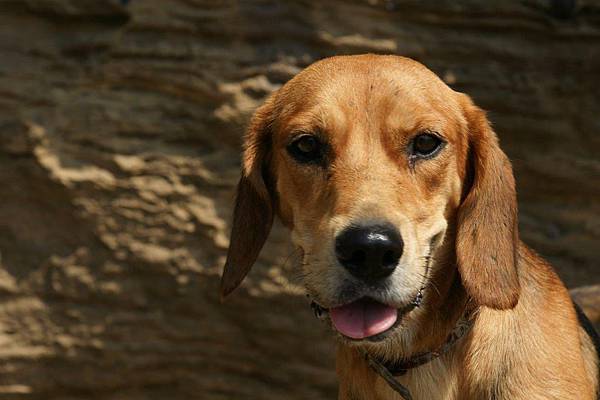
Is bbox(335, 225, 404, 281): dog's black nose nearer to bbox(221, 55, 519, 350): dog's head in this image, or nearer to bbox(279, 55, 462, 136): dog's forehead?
bbox(221, 55, 519, 350): dog's head

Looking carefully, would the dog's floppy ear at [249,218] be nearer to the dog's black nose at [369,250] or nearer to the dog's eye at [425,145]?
the dog's eye at [425,145]

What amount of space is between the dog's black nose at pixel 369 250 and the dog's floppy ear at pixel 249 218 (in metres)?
0.87

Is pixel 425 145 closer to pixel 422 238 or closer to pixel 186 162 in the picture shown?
pixel 422 238

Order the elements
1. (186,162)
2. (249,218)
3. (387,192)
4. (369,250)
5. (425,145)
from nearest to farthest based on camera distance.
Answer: (369,250) < (387,192) < (425,145) < (249,218) < (186,162)

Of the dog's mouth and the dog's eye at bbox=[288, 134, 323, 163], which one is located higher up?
the dog's eye at bbox=[288, 134, 323, 163]

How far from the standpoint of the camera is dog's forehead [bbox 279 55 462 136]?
389cm

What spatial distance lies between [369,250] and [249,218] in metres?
1.03

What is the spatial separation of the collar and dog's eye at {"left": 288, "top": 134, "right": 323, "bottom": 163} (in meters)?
0.81

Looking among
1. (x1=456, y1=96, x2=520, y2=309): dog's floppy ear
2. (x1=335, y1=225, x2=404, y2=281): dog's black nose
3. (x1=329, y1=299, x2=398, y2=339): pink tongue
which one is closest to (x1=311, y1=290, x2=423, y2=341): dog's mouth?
(x1=329, y1=299, x2=398, y2=339): pink tongue

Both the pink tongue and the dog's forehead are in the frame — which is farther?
the dog's forehead

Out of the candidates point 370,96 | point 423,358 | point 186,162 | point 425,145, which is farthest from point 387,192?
point 186,162

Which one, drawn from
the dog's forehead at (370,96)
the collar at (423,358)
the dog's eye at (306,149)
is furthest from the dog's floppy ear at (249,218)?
the collar at (423,358)

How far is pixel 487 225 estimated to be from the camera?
3.96 meters

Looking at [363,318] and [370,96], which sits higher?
[370,96]
